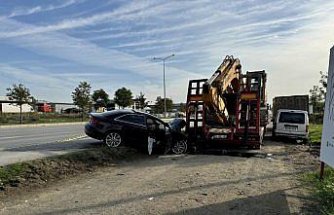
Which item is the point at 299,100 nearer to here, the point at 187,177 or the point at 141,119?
the point at 141,119

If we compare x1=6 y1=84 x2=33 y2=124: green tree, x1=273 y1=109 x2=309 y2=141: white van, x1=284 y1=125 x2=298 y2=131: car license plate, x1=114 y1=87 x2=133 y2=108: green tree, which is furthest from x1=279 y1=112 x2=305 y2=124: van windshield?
x1=114 y1=87 x2=133 y2=108: green tree

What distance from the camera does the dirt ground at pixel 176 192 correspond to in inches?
301

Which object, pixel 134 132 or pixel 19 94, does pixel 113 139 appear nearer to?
pixel 134 132

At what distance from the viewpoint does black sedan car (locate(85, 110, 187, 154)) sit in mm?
16484

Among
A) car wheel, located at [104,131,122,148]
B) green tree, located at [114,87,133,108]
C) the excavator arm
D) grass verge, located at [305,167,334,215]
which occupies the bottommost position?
grass verge, located at [305,167,334,215]

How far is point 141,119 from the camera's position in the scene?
16844 mm

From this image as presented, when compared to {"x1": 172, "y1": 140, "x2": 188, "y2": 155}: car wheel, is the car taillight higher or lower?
higher

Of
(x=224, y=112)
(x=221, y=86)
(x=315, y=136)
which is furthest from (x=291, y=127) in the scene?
(x=221, y=86)

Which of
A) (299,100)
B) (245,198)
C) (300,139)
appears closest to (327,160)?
(245,198)

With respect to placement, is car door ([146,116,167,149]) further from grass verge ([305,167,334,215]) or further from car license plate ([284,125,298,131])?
car license plate ([284,125,298,131])

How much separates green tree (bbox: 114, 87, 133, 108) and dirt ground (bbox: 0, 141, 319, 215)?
68.4m

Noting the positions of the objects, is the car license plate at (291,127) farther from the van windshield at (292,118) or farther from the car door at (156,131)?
the car door at (156,131)

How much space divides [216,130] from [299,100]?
19156mm

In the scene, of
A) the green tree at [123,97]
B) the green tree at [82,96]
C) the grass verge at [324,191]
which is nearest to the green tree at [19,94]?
the green tree at [82,96]
